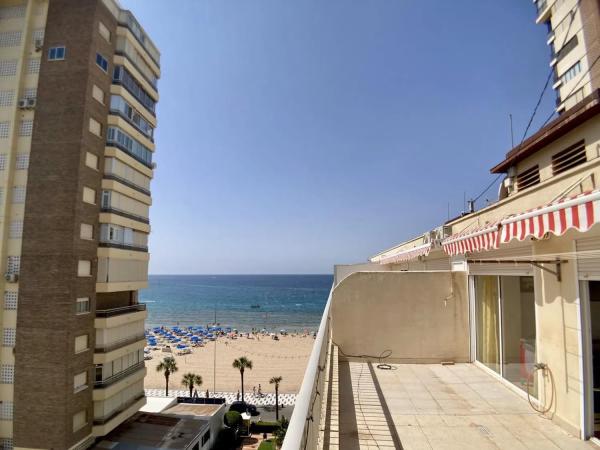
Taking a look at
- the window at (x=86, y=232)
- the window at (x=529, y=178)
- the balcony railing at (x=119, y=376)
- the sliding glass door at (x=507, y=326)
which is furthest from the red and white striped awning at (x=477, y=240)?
the balcony railing at (x=119, y=376)

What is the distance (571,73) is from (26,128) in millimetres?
32542

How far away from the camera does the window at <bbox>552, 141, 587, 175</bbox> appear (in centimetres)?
1266

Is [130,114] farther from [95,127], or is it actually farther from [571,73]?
[571,73]

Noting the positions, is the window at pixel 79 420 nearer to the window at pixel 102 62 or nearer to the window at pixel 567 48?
the window at pixel 102 62

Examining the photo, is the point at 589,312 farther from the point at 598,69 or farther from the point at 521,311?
the point at 598,69

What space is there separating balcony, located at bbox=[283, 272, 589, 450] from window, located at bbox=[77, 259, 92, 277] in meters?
14.1

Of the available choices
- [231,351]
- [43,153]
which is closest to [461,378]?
[43,153]

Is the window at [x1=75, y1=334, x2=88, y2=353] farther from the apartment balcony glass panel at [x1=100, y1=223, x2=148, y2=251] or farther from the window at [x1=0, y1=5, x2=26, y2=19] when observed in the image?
the window at [x1=0, y1=5, x2=26, y2=19]

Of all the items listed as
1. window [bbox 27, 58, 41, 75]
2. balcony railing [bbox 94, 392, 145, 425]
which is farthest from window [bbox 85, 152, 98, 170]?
balcony railing [bbox 94, 392, 145, 425]

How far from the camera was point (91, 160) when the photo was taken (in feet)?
59.5

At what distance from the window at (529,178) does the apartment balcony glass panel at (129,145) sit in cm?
2083

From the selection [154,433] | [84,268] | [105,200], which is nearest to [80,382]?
[84,268]

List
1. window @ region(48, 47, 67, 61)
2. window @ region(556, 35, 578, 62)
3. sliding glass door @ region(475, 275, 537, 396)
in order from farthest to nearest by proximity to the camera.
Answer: window @ region(556, 35, 578, 62), window @ region(48, 47, 67, 61), sliding glass door @ region(475, 275, 537, 396)

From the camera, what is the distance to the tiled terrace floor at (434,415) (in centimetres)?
472
